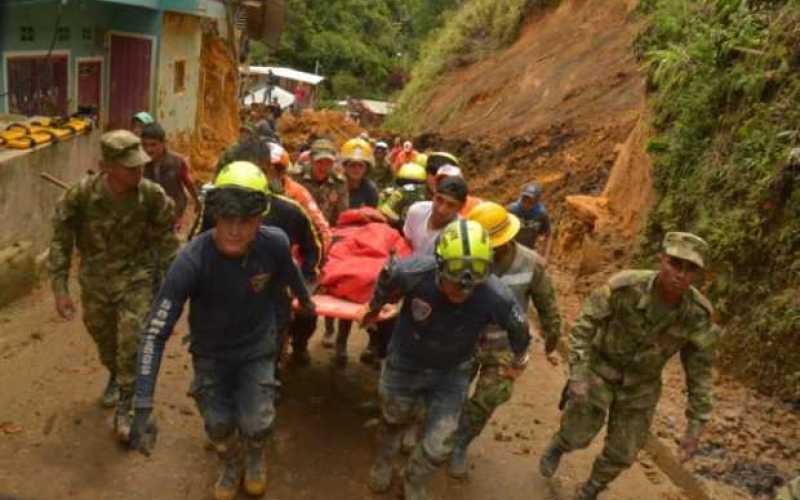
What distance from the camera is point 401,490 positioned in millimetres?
4812

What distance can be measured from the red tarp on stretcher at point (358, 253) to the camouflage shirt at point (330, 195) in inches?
26.8

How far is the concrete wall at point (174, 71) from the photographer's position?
13031 mm

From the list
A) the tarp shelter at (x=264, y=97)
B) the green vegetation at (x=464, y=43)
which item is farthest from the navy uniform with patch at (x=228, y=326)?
the tarp shelter at (x=264, y=97)

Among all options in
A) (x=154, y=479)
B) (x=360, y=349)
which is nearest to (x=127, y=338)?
(x=154, y=479)

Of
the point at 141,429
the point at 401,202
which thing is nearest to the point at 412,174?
the point at 401,202

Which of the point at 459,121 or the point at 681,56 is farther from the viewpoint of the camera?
the point at 459,121

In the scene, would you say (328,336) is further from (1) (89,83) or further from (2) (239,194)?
(1) (89,83)

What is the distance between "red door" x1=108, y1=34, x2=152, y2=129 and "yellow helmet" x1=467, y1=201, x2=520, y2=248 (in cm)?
882

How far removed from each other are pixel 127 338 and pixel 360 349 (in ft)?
8.76

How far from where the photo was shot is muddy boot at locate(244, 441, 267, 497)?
4.49 metres

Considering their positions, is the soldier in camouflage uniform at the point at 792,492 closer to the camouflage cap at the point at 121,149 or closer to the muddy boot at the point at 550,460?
the muddy boot at the point at 550,460

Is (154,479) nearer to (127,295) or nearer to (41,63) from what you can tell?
(127,295)

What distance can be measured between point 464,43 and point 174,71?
1435 cm

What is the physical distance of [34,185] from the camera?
294 inches
